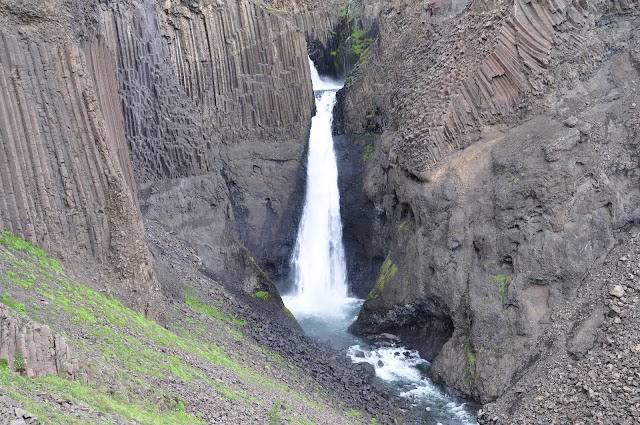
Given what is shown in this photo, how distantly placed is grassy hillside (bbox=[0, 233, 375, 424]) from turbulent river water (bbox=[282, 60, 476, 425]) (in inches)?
145

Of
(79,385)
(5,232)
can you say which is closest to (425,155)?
(5,232)

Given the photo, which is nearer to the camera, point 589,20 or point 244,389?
point 244,389

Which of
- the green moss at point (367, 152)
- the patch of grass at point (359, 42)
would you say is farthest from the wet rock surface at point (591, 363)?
the patch of grass at point (359, 42)

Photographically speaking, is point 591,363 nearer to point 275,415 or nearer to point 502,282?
point 502,282

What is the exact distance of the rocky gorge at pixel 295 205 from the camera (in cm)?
1594

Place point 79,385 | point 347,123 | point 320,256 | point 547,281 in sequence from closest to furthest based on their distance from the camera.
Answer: point 79,385, point 547,281, point 320,256, point 347,123

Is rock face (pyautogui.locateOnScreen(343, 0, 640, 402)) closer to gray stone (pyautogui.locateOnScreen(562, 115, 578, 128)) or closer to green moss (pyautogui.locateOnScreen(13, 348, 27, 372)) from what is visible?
gray stone (pyautogui.locateOnScreen(562, 115, 578, 128))

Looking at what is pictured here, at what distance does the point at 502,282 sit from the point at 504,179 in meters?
3.43

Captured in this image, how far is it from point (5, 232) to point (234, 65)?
19.1 m

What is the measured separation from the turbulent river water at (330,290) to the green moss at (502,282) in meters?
3.68

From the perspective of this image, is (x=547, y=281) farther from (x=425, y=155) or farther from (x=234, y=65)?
(x=234, y=65)

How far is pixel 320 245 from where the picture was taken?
32.5 metres

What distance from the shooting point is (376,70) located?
33.1m

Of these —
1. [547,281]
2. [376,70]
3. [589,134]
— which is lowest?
[547,281]
